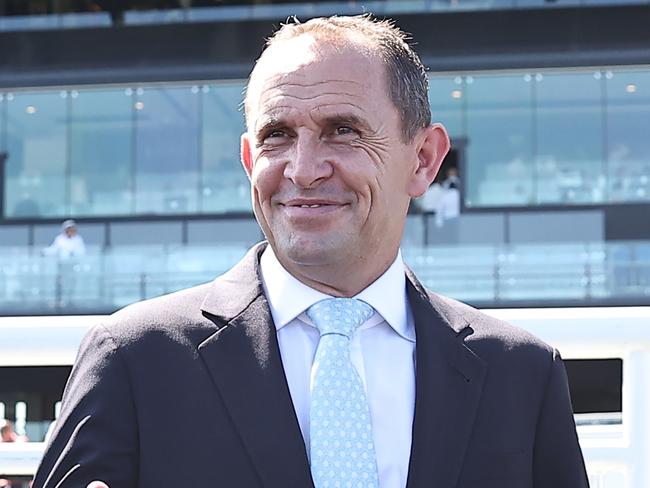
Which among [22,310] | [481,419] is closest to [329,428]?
[481,419]

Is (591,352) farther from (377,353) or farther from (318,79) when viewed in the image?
(318,79)

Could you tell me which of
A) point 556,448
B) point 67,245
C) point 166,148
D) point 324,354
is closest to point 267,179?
point 324,354

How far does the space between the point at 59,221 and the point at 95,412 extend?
18960 mm

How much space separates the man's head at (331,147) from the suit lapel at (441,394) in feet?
0.50

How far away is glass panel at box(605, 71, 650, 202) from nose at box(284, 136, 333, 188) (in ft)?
58.5

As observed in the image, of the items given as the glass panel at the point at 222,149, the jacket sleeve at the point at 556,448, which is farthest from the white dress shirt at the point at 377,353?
the glass panel at the point at 222,149

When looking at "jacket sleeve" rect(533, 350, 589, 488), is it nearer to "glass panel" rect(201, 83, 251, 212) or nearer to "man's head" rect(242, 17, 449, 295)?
"man's head" rect(242, 17, 449, 295)

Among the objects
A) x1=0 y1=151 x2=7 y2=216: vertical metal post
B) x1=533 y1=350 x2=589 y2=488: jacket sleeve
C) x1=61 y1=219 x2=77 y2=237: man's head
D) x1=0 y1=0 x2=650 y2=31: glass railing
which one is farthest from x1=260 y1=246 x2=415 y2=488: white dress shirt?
x1=0 y1=151 x2=7 y2=216: vertical metal post

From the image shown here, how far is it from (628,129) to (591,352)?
1799 cm

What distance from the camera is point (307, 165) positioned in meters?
1.91

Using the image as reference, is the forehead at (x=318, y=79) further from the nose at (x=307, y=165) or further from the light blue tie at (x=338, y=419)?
the light blue tie at (x=338, y=419)

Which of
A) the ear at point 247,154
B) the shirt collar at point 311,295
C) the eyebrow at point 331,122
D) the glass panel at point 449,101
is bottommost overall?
the shirt collar at point 311,295

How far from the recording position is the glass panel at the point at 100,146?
20516mm

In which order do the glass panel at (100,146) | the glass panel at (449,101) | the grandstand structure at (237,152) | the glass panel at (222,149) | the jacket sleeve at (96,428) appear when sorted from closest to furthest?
the jacket sleeve at (96,428), the grandstand structure at (237,152), the glass panel at (449,101), the glass panel at (222,149), the glass panel at (100,146)
